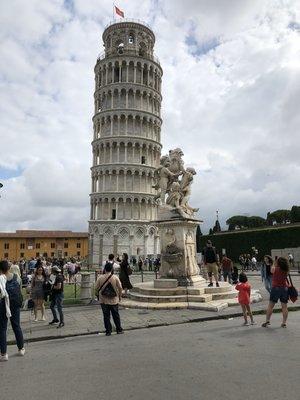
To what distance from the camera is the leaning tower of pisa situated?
57.3m

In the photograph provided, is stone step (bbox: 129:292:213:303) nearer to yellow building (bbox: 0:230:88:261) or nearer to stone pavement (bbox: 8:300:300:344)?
stone pavement (bbox: 8:300:300:344)

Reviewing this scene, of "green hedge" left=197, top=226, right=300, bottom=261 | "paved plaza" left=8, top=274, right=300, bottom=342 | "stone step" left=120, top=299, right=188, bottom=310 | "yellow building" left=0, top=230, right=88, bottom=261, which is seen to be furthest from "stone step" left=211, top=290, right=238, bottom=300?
"yellow building" left=0, top=230, right=88, bottom=261

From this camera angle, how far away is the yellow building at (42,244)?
300ft

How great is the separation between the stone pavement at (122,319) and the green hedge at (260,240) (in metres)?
Result: 31.9

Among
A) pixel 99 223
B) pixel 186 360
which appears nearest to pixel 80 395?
pixel 186 360

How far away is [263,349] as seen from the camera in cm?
652

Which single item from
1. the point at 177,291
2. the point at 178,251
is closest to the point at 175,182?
the point at 178,251

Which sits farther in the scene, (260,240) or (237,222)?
(237,222)

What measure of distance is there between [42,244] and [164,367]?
91.7m

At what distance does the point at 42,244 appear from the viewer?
3656 inches

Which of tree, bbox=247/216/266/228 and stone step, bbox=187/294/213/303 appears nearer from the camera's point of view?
stone step, bbox=187/294/213/303

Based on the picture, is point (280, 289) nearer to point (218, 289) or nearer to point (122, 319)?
point (122, 319)

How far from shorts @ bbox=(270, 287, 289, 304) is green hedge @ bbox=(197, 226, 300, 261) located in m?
34.8

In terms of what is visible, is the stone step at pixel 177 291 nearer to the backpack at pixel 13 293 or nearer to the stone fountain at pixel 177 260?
the stone fountain at pixel 177 260
